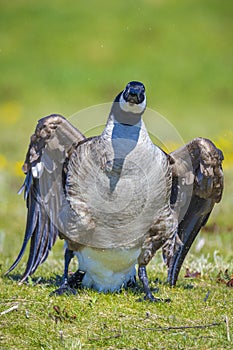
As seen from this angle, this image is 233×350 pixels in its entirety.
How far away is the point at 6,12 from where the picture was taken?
34188mm

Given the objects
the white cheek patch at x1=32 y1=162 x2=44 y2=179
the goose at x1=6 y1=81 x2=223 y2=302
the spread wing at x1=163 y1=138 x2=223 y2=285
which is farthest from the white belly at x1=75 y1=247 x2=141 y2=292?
the white cheek patch at x1=32 y1=162 x2=44 y2=179

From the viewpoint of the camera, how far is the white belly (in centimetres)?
689

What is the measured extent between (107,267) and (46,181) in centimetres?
102

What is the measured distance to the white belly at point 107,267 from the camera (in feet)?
22.6

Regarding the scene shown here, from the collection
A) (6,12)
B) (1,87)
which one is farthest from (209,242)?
(6,12)

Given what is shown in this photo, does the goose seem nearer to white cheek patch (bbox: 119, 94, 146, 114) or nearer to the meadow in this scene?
→ white cheek patch (bbox: 119, 94, 146, 114)

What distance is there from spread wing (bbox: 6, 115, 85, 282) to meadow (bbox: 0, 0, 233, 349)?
1.43 feet

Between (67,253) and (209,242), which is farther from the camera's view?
(209,242)

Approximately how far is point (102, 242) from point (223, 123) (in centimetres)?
1597

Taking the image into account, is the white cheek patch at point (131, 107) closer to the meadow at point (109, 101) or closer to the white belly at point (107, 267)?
the white belly at point (107, 267)

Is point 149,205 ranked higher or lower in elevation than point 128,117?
lower

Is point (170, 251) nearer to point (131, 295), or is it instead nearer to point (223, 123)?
point (131, 295)

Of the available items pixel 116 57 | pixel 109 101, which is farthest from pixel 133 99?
pixel 116 57

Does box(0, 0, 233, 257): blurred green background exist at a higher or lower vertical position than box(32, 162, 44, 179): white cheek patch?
higher
